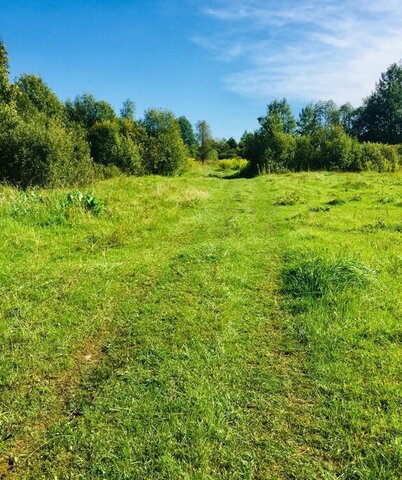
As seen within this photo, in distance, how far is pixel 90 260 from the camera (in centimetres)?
821

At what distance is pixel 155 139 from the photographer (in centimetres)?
4200

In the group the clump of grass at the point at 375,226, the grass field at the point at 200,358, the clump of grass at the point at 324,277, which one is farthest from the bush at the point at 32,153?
the clump of grass at the point at 324,277

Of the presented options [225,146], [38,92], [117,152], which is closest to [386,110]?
[225,146]

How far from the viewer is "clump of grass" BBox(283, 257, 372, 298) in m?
6.21

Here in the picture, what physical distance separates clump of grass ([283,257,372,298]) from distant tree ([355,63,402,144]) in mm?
74608

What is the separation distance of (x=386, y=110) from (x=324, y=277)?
7705cm

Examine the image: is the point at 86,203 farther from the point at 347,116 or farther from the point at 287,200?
the point at 347,116

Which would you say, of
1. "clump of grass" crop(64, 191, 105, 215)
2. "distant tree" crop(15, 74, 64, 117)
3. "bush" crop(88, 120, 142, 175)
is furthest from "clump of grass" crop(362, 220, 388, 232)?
"distant tree" crop(15, 74, 64, 117)

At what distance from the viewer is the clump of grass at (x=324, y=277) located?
6.21 m

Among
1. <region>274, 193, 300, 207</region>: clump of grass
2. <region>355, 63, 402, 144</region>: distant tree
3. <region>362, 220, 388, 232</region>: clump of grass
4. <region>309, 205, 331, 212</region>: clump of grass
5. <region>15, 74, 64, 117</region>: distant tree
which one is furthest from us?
<region>355, 63, 402, 144</region>: distant tree

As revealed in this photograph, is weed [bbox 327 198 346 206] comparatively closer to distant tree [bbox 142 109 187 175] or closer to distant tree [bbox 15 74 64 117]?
distant tree [bbox 142 109 187 175]

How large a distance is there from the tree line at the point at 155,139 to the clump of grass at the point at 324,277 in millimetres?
16742

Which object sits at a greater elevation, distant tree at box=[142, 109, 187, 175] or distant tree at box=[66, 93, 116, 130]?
distant tree at box=[66, 93, 116, 130]

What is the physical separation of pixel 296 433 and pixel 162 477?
1.33 meters
